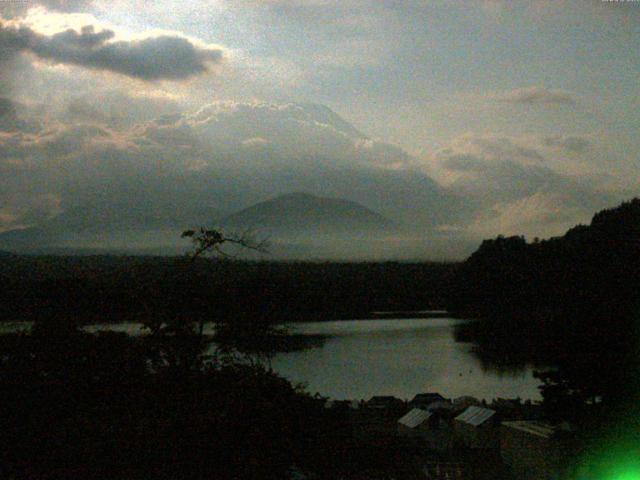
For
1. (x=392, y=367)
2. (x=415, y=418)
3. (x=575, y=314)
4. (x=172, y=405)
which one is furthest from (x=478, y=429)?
(x=392, y=367)

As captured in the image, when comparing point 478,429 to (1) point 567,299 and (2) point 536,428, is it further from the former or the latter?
(1) point 567,299

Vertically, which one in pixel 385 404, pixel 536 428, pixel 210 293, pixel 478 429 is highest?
pixel 210 293

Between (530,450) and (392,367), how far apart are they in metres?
12.2

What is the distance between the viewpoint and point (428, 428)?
1030 cm

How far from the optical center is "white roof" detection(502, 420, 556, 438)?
23.7 feet

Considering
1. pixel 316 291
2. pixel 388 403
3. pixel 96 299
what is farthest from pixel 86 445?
pixel 316 291

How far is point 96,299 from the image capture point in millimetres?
11602

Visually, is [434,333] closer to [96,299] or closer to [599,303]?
[96,299]

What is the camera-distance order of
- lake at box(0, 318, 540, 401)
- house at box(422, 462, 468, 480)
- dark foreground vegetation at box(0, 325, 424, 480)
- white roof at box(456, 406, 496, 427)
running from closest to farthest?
dark foreground vegetation at box(0, 325, 424, 480), house at box(422, 462, 468, 480), white roof at box(456, 406, 496, 427), lake at box(0, 318, 540, 401)

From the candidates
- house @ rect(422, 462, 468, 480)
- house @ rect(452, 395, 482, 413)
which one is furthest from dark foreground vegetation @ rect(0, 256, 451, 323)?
house @ rect(452, 395, 482, 413)

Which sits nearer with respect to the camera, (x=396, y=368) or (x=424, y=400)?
(x=424, y=400)

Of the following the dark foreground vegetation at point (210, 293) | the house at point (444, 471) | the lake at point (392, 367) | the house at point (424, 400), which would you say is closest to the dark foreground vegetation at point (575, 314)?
the house at point (444, 471)

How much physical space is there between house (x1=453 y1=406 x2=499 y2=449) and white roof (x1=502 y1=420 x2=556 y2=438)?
122 centimetres

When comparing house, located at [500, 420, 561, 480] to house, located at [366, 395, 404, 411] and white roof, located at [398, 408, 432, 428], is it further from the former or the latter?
house, located at [366, 395, 404, 411]
